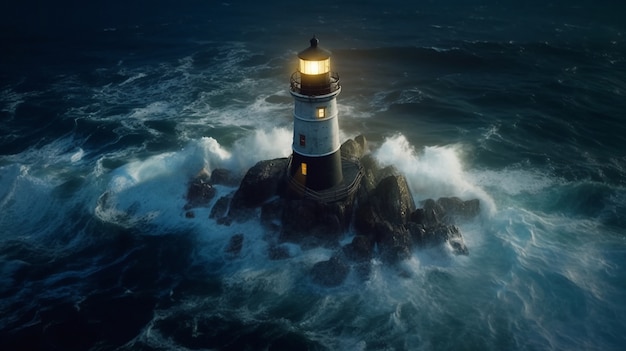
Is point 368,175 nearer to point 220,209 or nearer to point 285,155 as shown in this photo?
point 285,155

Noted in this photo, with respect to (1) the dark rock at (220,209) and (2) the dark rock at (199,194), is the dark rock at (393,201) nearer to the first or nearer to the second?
(1) the dark rock at (220,209)

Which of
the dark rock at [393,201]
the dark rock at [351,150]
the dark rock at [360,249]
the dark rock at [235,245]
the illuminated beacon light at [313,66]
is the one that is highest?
the illuminated beacon light at [313,66]

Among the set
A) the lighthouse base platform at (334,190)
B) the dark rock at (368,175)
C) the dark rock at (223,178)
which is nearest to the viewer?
the lighthouse base platform at (334,190)

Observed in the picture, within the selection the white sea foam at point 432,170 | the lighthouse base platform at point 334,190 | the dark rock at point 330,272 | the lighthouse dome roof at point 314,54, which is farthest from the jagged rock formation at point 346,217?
the lighthouse dome roof at point 314,54

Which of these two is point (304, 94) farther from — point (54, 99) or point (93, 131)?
point (54, 99)

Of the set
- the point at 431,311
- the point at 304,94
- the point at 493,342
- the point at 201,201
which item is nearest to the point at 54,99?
the point at 201,201

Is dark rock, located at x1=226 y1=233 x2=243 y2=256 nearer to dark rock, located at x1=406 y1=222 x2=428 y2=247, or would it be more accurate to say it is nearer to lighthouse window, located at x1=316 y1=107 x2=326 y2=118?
lighthouse window, located at x1=316 y1=107 x2=326 y2=118
